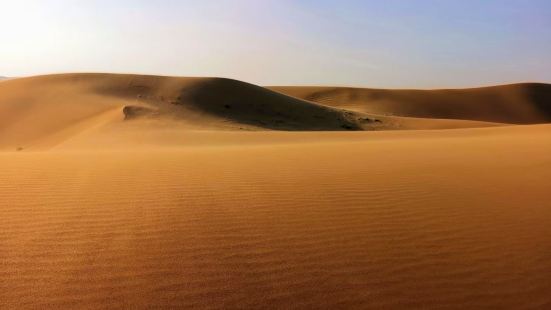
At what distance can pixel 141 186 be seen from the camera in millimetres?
5691

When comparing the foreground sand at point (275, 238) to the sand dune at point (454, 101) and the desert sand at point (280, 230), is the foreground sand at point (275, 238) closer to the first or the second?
the desert sand at point (280, 230)

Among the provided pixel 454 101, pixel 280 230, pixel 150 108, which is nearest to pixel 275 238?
pixel 280 230

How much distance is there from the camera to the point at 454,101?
59656 mm

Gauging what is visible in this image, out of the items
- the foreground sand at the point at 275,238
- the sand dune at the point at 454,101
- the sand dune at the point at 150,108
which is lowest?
the foreground sand at the point at 275,238

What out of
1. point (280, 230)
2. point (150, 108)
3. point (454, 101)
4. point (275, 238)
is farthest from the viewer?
point (454, 101)

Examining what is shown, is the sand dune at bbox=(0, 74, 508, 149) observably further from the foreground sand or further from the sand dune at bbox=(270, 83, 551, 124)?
the sand dune at bbox=(270, 83, 551, 124)

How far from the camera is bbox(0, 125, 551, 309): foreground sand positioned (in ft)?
Answer: 11.1

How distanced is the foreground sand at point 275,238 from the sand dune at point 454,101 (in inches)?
1799

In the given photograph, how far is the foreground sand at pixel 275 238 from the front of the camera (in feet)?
11.1

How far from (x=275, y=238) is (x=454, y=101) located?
195 ft

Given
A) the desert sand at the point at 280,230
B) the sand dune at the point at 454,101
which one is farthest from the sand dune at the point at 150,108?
the sand dune at the point at 454,101

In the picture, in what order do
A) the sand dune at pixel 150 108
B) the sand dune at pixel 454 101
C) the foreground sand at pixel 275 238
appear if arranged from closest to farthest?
the foreground sand at pixel 275 238 < the sand dune at pixel 150 108 < the sand dune at pixel 454 101

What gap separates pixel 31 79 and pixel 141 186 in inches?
1238

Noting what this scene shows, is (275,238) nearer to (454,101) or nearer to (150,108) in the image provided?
(150,108)
